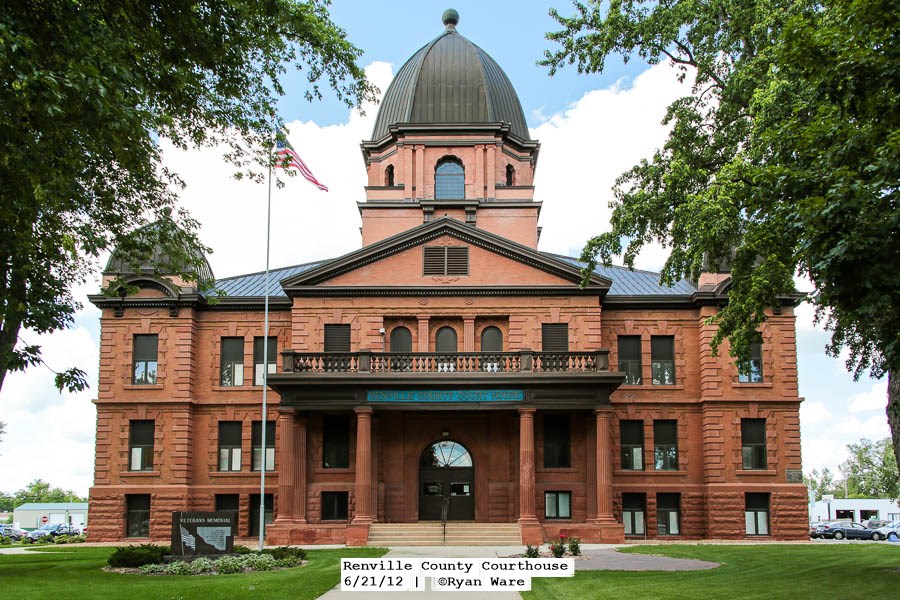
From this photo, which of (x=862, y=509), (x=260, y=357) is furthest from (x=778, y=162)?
(x=862, y=509)

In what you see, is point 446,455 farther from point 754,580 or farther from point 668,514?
point 754,580

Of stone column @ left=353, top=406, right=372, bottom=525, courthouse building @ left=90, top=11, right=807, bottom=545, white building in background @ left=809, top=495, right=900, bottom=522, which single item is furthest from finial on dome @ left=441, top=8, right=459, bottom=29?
white building in background @ left=809, top=495, right=900, bottom=522

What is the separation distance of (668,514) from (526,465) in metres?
8.40

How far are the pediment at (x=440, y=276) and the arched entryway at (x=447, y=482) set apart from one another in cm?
653

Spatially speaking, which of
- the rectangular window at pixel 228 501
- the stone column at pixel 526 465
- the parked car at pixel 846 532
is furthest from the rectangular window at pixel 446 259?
the parked car at pixel 846 532

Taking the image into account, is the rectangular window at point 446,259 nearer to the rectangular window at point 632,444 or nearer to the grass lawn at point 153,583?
the rectangular window at point 632,444

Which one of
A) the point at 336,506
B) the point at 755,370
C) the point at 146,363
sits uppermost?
the point at 146,363

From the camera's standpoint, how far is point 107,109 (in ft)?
37.2

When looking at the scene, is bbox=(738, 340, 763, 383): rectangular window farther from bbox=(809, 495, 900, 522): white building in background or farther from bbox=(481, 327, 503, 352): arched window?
bbox=(809, 495, 900, 522): white building in background

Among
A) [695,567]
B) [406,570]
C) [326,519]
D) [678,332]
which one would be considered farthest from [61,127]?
[678,332]

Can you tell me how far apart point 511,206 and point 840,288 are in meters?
29.8

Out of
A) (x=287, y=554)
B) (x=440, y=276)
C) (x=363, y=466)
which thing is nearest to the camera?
(x=287, y=554)

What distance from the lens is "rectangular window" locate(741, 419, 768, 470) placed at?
121ft

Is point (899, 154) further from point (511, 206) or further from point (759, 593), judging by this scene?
point (511, 206)
